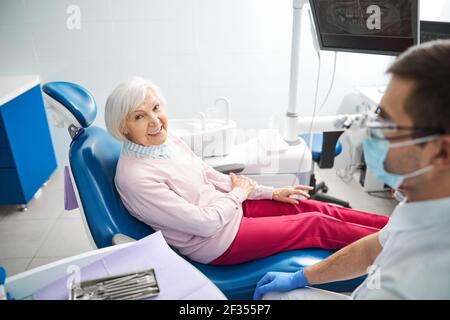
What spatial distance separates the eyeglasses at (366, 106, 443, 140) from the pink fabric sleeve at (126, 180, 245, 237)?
0.72 metres

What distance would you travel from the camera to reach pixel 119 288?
Result: 0.78 meters

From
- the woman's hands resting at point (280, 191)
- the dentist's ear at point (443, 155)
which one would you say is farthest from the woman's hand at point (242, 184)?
the dentist's ear at point (443, 155)

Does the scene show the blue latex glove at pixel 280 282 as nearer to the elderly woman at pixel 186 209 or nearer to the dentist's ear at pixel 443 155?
the elderly woman at pixel 186 209

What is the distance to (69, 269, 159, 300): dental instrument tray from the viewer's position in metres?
0.77

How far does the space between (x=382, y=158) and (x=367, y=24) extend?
0.96 m

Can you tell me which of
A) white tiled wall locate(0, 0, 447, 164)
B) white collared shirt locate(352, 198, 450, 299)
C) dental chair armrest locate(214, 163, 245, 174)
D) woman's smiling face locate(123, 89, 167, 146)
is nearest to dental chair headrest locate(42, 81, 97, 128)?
woman's smiling face locate(123, 89, 167, 146)

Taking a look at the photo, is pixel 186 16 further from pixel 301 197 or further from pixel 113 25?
pixel 301 197

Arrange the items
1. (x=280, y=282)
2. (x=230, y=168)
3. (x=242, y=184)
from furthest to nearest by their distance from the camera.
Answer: (x=230, y=168), (x=242, y=184), (x=280, y=282)

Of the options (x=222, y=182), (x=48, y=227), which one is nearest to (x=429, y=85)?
(x=222, y=182)

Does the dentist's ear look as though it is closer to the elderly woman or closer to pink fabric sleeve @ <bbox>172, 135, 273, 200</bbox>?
the elderly woman

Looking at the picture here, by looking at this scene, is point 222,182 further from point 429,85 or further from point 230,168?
point 429,85

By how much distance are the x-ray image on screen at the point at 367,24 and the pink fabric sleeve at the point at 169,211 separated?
3.39 ft

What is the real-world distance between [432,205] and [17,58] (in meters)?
2.89
